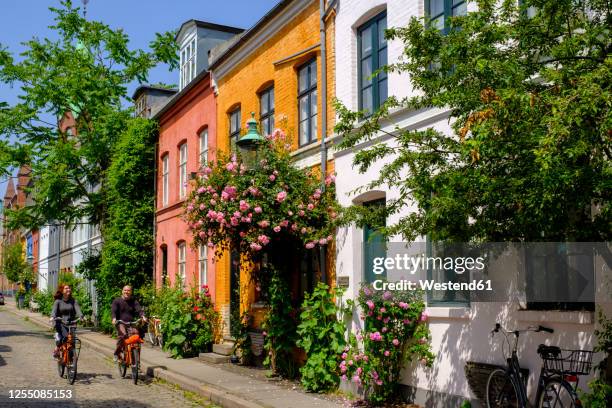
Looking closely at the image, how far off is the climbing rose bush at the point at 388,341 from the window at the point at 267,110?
6.20 m

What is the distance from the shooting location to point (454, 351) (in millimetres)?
9148

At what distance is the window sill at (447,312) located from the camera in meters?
8.95

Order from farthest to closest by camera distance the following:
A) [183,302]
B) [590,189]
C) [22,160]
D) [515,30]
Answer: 1. [22,160]
2. [183,302]
3. [515,30]
4. [590,189]

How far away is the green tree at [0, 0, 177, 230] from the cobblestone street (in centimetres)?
792

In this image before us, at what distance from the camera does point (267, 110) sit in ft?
50.8

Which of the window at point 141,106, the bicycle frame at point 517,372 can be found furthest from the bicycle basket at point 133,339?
the window at point 141,106

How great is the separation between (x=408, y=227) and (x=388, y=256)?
3610 mm

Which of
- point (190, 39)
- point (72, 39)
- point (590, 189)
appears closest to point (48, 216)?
point (72, 39)

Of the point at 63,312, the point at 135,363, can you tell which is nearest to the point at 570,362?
the point at 135,363

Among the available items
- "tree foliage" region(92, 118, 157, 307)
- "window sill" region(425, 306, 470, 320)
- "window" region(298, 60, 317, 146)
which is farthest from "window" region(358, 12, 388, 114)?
A: "tree foliage" region(92, 118, 157, 307)

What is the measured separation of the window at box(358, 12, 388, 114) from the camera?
1129 cm

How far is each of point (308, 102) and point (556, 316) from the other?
7.55 metres

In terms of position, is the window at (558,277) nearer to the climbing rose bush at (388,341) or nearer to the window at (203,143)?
the climbing rose bush at (388,341)

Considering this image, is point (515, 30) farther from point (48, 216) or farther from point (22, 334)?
point (22, 334)
